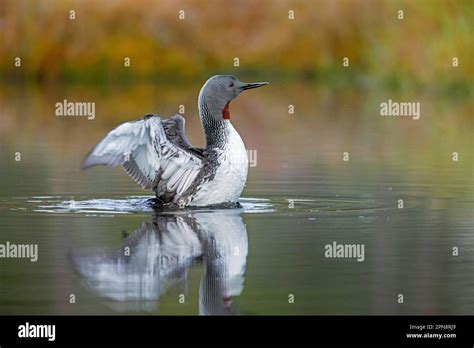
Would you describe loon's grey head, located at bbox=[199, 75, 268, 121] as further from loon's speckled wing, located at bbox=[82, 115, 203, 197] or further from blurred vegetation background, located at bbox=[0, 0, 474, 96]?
blurred vegetation background, located at bbox=[0, 0, 474, 96]

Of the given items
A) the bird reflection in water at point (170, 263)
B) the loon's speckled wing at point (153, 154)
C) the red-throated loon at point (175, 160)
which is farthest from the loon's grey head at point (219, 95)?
the bird reflection in water at point (170, 263)

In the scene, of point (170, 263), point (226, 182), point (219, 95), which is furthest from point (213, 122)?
point (170, 263)

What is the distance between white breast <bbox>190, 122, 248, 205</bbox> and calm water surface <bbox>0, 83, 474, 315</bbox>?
9.1 inches

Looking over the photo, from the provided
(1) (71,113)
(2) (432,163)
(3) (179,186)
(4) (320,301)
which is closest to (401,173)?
(2) (432,163)

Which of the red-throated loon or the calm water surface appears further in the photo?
the red-throated loon

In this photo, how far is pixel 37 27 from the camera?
3625 centimetres

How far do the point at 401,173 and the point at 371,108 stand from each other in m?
13.3

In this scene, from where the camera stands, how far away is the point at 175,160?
12398mm

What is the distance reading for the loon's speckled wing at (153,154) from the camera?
12.1 m

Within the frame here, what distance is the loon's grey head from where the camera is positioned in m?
12.9

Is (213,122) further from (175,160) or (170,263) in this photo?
(170,263)

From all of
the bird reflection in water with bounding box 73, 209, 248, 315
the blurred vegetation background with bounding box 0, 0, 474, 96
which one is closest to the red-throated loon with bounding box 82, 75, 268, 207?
the bird reflection in water with bounding box 73, 209, 248, 315

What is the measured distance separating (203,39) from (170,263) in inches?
1119
